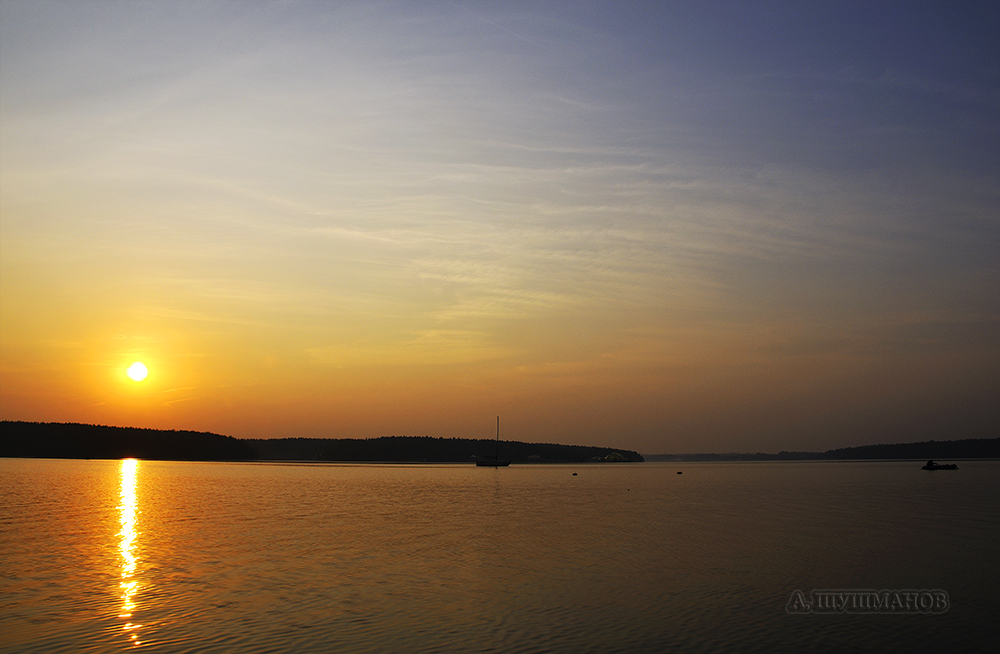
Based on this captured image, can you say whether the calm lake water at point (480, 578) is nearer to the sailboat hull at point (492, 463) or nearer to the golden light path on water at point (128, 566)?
the golden light path on water at point (128, 566)

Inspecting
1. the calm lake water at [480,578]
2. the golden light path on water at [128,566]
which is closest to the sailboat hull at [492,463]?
the golden light path on water at [128,566]

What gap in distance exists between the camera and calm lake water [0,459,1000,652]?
15.3 m

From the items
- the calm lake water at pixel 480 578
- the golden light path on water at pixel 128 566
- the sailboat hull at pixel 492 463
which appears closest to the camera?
the calm lake water at pixel 480 578

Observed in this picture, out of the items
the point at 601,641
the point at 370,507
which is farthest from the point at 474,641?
the point at 370,507

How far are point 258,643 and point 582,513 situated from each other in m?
32.2

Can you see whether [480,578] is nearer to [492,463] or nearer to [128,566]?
[128,566]

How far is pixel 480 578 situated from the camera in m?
22.3

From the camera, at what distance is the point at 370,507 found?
48.2 metres

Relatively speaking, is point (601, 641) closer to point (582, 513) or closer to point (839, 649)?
point (839, 649)

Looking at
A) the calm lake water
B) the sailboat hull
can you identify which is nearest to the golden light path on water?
the calm lake water

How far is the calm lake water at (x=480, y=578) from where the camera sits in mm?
15312

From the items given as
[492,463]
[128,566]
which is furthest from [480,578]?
[492,463]

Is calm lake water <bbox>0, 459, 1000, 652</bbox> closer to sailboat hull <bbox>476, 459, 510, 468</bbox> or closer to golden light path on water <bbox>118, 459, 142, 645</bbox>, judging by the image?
→ golden light path on water <bbox>118, 459, 142, 645</bbox>

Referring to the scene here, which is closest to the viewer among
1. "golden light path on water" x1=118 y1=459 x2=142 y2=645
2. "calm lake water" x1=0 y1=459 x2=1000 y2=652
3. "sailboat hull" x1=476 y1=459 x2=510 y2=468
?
"calm lake water" x1=0 y1=459 x2=1000 y2=652
